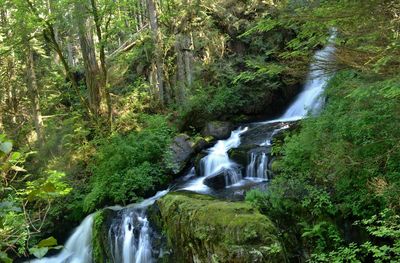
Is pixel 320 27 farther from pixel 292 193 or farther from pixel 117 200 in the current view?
pixel 117 200

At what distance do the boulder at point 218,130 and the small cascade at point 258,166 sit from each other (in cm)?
288

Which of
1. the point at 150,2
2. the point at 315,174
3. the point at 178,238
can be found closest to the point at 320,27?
the point at 315,174

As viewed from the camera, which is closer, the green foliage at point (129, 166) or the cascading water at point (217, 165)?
the cascading water at point (217, 165)

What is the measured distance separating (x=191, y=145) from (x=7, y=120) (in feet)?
30.4

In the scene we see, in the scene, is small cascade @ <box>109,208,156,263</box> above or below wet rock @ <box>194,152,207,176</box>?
below

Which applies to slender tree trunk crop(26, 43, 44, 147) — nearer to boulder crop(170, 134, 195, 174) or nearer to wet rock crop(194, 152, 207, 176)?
boulder crop(170, 134, 195, 174)

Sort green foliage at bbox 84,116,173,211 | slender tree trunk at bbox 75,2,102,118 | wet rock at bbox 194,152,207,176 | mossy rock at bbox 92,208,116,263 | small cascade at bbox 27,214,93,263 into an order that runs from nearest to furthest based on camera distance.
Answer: mossy rock at bbox 92,208,116,263 < small cascade at bbox 27,214,93,263 < green foliage at bbox 84,116,173,211 < wet rock at bbox 194,152,207,176 < slender tree trunk at bbox 75,2,102,118

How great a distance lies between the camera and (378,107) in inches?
252

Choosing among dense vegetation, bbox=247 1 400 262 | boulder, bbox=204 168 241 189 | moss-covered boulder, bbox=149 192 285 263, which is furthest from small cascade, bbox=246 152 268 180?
moss-covered boulder, bbox=149 192 285 263

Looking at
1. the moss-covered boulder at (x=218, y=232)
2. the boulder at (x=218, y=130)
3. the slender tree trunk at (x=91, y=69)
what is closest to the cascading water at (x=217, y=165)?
the boulder at (x=218, y=130)

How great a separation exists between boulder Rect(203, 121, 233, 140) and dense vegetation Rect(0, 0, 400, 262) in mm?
749

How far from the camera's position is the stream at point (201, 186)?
794 cm

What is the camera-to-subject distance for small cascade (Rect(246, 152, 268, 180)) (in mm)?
9646

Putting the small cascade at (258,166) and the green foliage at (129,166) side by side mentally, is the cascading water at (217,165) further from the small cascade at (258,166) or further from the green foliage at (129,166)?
the green foliage at (129,166)
